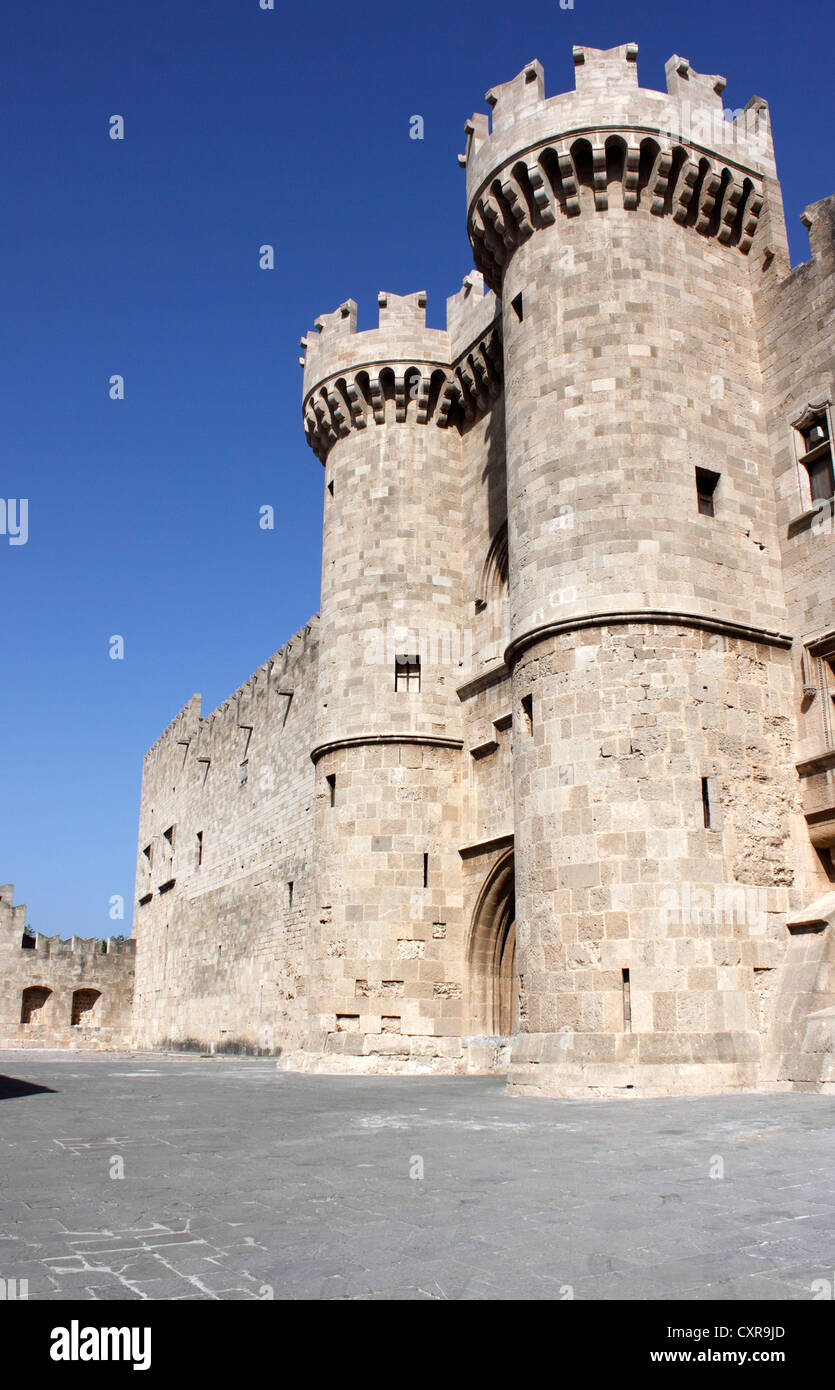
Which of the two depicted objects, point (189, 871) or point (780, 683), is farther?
point (189, 871)

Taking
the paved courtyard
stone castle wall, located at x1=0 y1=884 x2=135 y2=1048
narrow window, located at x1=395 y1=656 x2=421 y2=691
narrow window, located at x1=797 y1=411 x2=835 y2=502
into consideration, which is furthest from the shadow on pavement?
stone castle wall, located at x1=0 y1=884 x2=135 y2=1048

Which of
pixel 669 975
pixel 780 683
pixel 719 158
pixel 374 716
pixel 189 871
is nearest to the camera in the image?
pixel 669 975

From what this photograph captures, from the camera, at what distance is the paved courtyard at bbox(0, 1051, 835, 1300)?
10.7 feet

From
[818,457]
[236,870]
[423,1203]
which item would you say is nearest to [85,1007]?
[236,870]

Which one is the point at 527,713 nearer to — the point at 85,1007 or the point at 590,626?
the point at 590,626

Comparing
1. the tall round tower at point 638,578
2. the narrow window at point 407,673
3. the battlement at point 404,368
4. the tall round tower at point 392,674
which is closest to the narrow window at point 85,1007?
the tall round tower at point 392,674

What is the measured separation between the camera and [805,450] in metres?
12.0

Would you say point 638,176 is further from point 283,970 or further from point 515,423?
point 283,970

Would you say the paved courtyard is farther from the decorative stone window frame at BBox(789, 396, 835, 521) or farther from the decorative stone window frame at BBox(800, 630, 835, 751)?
the decorative stone window frame at BBox(789, 396, 835, 521)

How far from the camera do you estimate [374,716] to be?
15.6 meters

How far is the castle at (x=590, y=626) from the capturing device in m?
10.2
